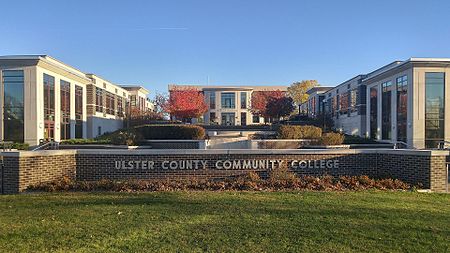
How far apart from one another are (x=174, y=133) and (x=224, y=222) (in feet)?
61.6

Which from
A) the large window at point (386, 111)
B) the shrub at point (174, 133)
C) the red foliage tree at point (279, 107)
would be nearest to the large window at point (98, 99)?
the red foliage tree at point (279, 107)

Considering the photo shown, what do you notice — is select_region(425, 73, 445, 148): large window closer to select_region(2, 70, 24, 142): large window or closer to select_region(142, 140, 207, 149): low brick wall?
select_region(142, 140, 207, 149): low brick wall

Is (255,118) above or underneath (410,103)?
underneath

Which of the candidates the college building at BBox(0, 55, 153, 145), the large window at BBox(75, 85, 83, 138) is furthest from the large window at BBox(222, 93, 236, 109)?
the large window at BBox(75, 85, 83, 138)

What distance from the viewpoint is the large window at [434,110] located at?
3338 cm

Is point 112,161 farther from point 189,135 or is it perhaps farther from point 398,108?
point 398,108

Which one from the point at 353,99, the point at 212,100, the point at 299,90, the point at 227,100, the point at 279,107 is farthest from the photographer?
the point at 299,90

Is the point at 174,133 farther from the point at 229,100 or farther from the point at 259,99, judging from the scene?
the point at 229,100

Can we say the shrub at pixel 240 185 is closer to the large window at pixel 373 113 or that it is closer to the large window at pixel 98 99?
the large window at pixel 373 113

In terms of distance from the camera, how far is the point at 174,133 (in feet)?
81.2

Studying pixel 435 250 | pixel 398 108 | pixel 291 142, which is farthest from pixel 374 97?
pixel 435 250

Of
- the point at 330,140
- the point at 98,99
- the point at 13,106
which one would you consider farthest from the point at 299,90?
the point at 330,140

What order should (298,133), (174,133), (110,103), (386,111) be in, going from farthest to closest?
1. (110,103)
2. (386,111)
3. (174,133)
4. (298,133)

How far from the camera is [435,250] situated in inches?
195
